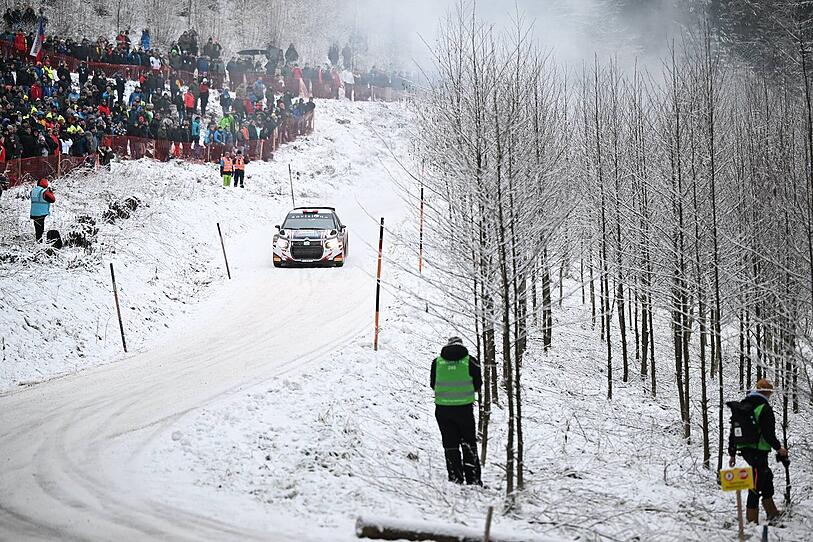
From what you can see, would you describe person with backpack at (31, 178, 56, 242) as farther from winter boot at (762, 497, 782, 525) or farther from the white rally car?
winter boot at (762, 497, 782, 525)

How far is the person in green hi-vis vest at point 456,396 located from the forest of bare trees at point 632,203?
0.56 metres

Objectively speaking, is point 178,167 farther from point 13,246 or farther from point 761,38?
point 761,38

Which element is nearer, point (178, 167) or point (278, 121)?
point (178, 167)

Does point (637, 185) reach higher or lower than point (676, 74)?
lower

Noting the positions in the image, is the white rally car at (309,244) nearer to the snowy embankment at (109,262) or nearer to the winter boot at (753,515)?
the snowy embankment at (109,262)

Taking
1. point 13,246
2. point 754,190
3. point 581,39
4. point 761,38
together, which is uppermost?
point 581,39

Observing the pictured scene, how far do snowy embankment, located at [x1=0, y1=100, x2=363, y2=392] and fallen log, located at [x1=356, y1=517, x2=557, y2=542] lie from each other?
25.0ft

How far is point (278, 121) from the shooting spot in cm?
3531

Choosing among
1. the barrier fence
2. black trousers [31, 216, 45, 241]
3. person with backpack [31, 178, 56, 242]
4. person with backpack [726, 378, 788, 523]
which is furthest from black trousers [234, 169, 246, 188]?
person with backpack [726, 378, 788, 523]

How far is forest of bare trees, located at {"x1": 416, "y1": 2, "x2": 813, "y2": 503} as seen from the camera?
28.2 feet

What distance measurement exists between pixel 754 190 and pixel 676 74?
345 centimetres

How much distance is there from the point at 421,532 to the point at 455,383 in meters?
2.21

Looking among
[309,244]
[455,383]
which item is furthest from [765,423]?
[309,244]

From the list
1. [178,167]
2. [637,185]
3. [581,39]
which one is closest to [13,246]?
[178,167]
